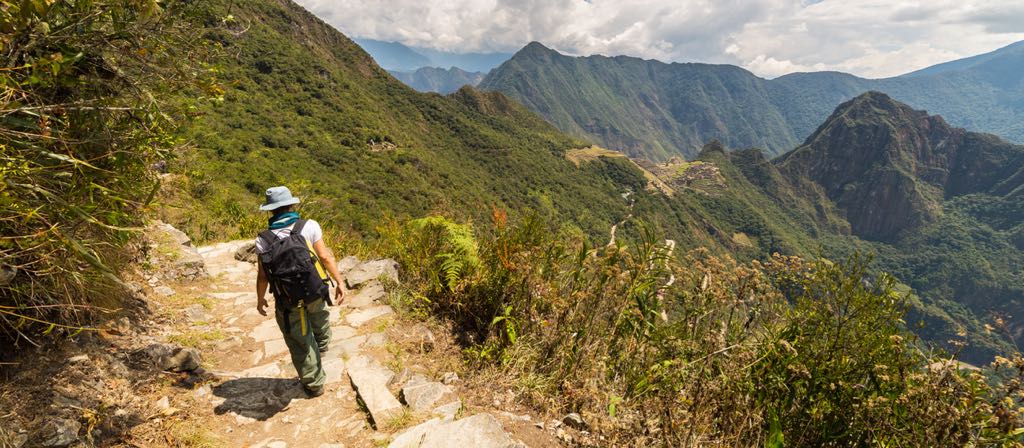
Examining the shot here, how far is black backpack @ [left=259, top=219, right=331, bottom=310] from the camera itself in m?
3.42

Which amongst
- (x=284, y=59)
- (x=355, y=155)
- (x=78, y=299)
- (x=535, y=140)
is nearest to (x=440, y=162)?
(x=355, y=155)

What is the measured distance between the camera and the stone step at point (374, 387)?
3256 mm

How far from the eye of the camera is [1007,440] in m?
2.05

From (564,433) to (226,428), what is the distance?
2717mm

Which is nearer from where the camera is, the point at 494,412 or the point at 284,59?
the point at 494,412

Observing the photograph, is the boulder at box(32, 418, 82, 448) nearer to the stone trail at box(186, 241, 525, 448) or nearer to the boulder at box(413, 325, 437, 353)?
the stone trail at box(186, 241, 525, 448)

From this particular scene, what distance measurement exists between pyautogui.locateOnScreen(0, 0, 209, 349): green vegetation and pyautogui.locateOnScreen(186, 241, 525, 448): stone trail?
4.45ft

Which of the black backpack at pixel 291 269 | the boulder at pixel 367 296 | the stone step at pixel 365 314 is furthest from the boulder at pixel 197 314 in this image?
the black backpack at pixel 291 269

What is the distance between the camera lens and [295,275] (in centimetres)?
343

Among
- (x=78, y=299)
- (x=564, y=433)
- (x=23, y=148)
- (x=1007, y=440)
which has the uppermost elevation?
(x=23, y=148)

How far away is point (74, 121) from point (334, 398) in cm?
278

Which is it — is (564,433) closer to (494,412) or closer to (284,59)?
(494,412)

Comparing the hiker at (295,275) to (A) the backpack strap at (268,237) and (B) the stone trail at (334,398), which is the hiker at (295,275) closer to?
(A) the backpack strap at (268,237)

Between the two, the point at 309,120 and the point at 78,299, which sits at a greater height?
the point at 309,120
